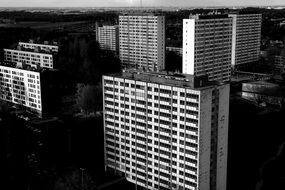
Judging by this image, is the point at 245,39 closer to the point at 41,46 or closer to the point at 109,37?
the point at 109,37

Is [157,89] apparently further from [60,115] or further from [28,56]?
[28,56]

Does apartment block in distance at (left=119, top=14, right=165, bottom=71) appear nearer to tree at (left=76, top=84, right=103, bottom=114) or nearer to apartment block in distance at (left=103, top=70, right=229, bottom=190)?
tree at (left=76, top=84, right=103, bottom=114)

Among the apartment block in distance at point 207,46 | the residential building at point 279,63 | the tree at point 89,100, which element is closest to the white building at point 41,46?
the tree at point 89,100

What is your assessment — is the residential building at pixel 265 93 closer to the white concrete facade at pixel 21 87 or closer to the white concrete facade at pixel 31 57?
the white concrete facade at pixel 21 87

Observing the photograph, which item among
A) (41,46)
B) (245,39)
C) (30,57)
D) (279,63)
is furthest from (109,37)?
(279,63)

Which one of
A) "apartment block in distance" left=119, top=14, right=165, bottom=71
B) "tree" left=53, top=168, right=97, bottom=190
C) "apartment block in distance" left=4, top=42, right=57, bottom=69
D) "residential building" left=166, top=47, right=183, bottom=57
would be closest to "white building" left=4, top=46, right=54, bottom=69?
"apartment block in distance" left=4, top=42, right=57, bottom=69

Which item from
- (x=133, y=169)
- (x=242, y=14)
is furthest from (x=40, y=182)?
(x=242, y=14)
